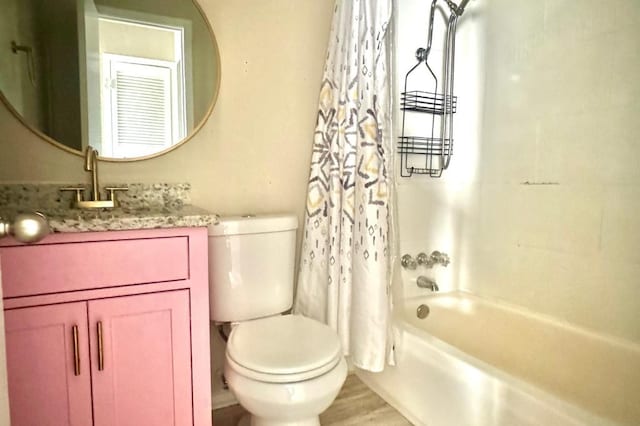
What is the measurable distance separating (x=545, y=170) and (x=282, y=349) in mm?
1391

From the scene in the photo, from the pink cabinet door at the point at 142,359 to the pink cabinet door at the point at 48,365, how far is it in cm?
3

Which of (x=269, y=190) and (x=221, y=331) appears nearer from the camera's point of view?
(x=221, y=331)

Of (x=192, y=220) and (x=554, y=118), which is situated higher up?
(x=554, y=118)

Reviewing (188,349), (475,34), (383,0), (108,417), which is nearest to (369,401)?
(188,349)

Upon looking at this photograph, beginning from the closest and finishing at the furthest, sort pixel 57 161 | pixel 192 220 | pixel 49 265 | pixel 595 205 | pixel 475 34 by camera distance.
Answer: pixel 49 265, pixel 192 220, pixel 57 161, pixel 595 205, pixel 475 34

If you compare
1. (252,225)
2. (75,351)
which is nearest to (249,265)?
(252,225)

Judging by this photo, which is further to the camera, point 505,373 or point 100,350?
point 505,373

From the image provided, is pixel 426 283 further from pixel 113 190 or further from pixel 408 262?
pixel 113 190

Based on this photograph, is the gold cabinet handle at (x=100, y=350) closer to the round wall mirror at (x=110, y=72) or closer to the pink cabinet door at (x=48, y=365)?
the pink cabinet door at (x=48, y=365)

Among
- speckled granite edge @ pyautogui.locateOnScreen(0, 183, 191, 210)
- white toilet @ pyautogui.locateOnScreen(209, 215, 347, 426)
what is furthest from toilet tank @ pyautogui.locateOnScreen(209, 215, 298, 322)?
speckled granite edge @ pyautogui.locateOnScreen(0, 183, 191, 210)

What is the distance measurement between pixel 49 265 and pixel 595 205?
74.6 inches

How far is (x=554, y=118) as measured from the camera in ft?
5.57

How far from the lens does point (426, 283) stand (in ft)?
6.74

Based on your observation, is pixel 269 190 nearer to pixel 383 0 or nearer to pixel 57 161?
pixel 57 161
